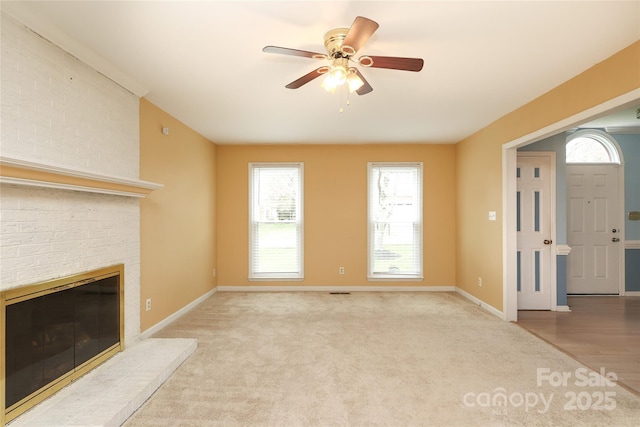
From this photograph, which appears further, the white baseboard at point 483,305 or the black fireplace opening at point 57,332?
the white baseboard at point 483,305

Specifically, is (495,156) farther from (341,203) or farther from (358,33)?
(358,33)

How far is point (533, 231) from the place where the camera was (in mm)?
4160

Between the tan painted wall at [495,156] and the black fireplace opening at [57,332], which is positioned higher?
the tan painted wall at [495,156]

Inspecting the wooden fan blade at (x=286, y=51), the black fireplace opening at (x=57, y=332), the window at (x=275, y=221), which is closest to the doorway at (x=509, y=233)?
the wooden fan blade at (x=286, y=51)

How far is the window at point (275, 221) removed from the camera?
5.34 metres

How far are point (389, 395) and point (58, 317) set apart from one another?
2.54 m

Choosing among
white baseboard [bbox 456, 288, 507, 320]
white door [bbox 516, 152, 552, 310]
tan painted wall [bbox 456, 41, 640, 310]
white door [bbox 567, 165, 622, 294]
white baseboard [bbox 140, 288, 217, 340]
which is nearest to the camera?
tan painted wall [bbox 456, 41, 640, 310]

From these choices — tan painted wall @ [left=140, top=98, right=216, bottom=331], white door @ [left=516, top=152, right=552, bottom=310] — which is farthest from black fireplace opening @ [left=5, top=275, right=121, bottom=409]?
white door @ [left=516, top=152, right=552, bottom=310]

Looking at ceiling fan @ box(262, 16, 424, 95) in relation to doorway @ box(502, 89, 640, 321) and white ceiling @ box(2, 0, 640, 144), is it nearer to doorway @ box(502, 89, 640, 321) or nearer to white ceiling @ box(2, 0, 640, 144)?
white ceiling @ box(2, 0, 640, 144)

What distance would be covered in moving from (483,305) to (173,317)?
14.3 ft

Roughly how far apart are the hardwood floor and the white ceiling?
8.72ft

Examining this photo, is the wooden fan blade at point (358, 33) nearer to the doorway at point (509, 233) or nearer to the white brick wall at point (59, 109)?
the white brick wall at point (59, 109)

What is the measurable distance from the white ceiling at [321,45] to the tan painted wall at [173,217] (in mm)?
458

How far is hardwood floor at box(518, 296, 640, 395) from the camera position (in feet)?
8.67
